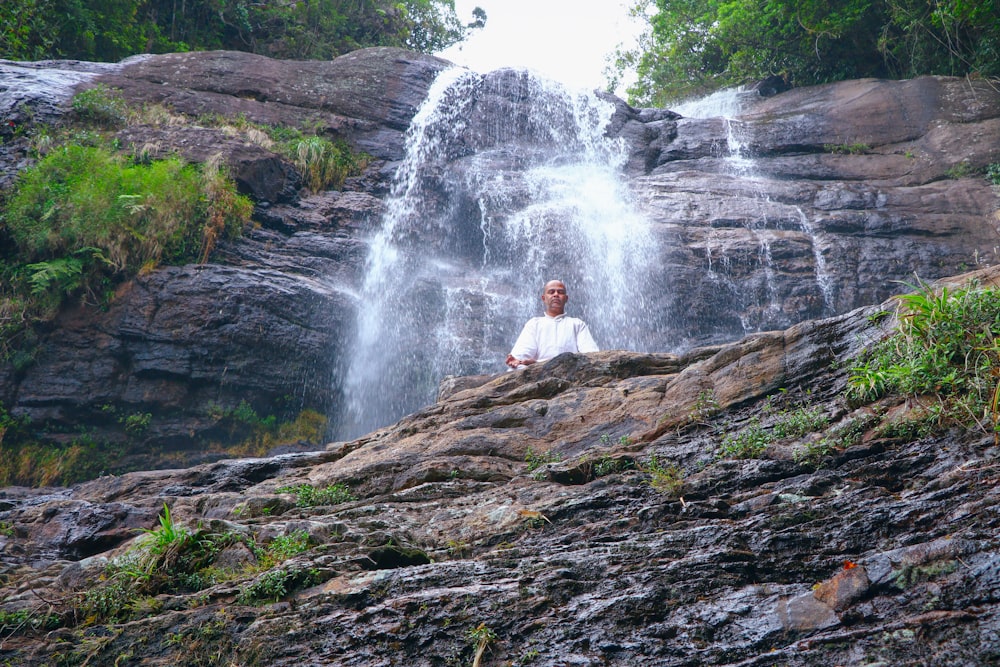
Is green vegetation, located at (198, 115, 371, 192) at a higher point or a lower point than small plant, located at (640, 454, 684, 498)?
higher

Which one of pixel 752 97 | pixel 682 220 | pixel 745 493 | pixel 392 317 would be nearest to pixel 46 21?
pixel 392 317

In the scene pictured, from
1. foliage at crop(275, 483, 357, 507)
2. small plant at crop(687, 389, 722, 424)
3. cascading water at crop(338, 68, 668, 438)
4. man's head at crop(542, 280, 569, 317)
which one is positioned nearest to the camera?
small plant at crop(687, 389, 722, 424)

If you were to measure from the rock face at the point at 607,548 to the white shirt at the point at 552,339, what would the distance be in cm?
172

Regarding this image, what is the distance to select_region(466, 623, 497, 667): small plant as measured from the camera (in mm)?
3971

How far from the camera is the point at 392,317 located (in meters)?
14.1

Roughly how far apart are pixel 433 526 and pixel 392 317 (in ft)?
A: 28.5

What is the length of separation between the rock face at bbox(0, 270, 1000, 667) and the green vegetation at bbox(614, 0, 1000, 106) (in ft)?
46.5

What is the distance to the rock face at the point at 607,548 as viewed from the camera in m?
3.64

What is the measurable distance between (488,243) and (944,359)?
37.1ft

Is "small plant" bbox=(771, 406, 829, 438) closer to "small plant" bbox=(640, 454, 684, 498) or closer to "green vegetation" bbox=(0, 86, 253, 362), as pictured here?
"small plant" bbox=(640, 454, 684, 498)

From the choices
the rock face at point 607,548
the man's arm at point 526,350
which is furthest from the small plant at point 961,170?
the rock face at point 607,548

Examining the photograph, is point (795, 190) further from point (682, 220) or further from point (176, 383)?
point (176, 383)

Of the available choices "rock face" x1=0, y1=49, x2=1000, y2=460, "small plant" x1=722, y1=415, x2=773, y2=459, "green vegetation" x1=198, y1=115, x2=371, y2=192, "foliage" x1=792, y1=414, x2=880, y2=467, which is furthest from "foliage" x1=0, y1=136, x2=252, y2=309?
"foliage" x1=792, y1=414, x2=880, y2=467

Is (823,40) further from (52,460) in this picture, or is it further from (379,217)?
(52,460)
